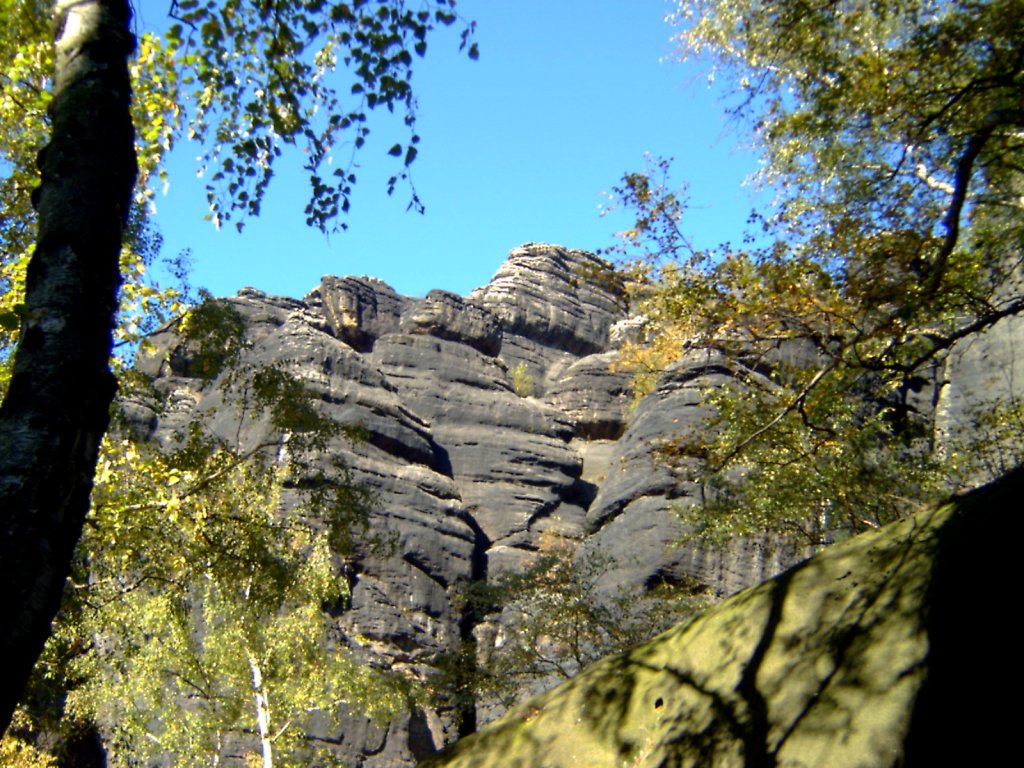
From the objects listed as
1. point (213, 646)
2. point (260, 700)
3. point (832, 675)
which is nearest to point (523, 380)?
point (213, 646)

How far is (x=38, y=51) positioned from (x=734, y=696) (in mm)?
8799

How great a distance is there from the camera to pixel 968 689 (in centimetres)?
549

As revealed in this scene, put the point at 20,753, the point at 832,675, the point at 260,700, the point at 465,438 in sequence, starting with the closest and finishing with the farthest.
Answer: the point at 832,675, the point at 20,753, the point at 260,700, the point at 465,438

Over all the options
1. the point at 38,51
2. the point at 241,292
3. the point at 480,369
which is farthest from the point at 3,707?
the point at 241,292

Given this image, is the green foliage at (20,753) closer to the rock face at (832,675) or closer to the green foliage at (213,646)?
the green foliage at (213,646)

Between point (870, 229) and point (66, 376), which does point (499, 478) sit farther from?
point (66, 376)

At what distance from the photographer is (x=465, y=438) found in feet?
152

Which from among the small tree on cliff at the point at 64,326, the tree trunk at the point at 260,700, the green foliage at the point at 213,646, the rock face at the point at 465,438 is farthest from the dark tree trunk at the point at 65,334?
the tree trunk at the point at 260,700

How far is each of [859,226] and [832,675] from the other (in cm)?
732

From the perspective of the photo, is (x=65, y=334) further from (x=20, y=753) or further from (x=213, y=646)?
(x=213, y=646)

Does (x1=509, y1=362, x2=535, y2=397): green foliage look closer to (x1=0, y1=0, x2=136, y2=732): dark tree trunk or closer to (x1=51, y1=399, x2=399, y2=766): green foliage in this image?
(x1=51, y1=399, x2=399, y2=766): green foliage

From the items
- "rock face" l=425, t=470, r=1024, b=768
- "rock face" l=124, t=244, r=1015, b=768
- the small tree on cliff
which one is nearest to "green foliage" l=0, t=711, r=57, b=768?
"rock face" l=124, t=244, r=1015, b=768

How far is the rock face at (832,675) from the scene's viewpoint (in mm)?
5574

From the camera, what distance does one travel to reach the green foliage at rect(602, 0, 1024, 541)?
10.3 meters
